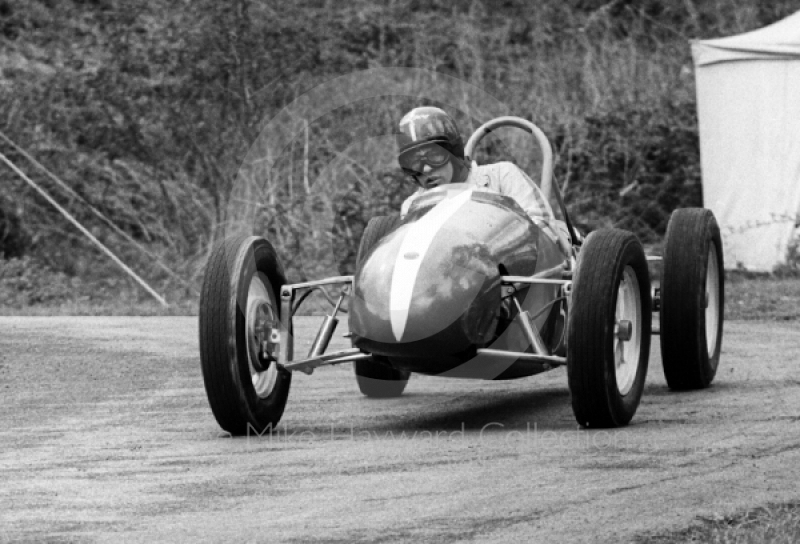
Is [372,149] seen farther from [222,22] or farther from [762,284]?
[762,284]

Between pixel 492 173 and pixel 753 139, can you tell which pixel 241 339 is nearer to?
pixel 492 173

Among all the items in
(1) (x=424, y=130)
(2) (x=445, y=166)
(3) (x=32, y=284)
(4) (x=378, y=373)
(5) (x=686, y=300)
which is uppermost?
(1) (x=424, y=130)

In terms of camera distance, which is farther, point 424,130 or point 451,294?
point 424,130

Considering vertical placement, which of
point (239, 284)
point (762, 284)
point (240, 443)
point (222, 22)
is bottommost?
point (762, 284)

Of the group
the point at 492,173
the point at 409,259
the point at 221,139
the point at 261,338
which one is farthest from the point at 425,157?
the point at 221,139

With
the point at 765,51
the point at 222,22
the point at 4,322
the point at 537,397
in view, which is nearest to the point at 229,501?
the point at 537,397

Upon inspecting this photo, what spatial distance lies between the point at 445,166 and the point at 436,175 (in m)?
0.07

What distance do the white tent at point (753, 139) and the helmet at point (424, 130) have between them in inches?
405

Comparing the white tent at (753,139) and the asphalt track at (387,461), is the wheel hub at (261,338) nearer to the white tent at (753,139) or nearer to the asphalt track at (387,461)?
the asphalt track at (387,461)

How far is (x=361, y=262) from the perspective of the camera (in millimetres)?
8297

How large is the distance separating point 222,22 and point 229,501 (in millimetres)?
15133

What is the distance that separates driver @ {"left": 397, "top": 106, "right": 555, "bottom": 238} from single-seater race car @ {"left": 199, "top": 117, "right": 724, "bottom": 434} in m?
0.18

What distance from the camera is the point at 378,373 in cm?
988

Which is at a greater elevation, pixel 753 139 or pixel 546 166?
pixel 546 166
